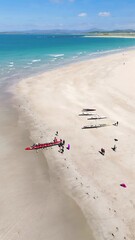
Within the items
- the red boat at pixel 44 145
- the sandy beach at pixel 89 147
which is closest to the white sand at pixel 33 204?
the sandy beach at pixel 89 147

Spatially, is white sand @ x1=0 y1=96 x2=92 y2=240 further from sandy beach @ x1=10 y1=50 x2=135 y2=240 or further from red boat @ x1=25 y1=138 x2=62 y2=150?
red boat @ x1=25 y1=138 x2=62 y2=150

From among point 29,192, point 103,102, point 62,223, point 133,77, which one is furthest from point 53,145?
point 133,77

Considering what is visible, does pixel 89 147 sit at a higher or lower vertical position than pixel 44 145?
lower

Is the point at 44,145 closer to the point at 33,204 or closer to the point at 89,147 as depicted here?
the point at 89,147

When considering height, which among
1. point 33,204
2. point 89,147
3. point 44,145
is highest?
point 44,145

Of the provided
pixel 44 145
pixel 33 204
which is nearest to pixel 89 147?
pixel 44 145

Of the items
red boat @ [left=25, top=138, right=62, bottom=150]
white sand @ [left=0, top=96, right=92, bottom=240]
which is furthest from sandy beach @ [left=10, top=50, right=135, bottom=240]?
red boat @ [left=25, top=138, right=62, bottom=150]

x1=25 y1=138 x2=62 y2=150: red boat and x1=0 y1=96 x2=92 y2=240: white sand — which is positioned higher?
x1=25 y1=138 x2=62 y2=150: red boat

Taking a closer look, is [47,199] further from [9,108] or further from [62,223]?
[9,108]
